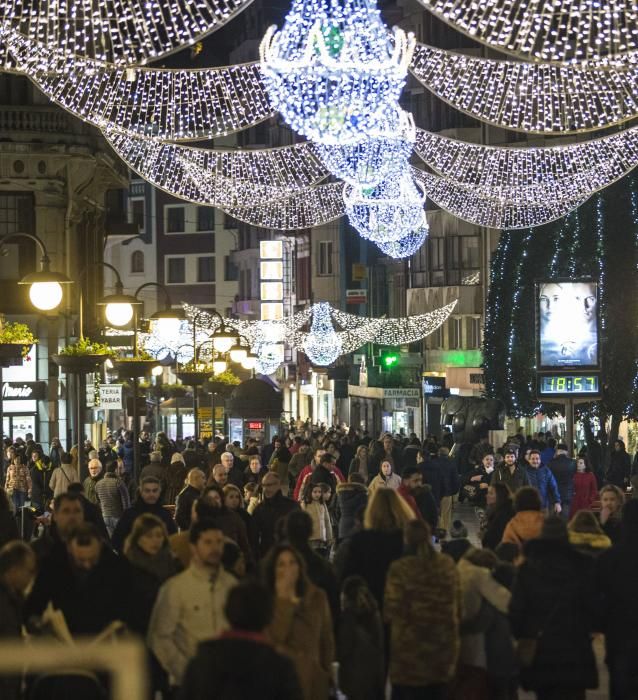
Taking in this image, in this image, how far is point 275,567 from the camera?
9773mm

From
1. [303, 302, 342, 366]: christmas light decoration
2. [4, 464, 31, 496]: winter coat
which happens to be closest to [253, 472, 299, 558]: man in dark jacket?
[4, 464, 31, 496]: winter coat

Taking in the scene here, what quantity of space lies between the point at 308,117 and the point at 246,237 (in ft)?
302

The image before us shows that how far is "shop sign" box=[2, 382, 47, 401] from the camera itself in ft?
149

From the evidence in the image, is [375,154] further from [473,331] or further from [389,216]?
[473,331]

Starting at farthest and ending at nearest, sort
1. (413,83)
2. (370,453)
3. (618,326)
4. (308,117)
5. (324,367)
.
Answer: (324,367)
(413,83)
(618,326)
(370,453)
(308,117)

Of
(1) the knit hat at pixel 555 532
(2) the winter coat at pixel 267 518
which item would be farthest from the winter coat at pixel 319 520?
(1) the knit hat at pixel 555 532

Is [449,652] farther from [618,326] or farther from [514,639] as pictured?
[618,326]

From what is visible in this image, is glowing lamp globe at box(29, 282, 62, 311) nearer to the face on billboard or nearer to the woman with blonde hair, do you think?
the face on billboard

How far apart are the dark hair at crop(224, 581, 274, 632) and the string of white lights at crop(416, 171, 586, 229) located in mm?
30333

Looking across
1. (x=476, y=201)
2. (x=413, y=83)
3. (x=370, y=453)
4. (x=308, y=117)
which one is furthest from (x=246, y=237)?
(x=308, y=117)

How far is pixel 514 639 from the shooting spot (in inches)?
426

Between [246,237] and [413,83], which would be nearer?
[413,83]

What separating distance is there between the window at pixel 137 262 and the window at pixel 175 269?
2179 millimetres

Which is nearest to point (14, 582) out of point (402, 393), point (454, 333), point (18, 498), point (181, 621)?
point (181, 621)
